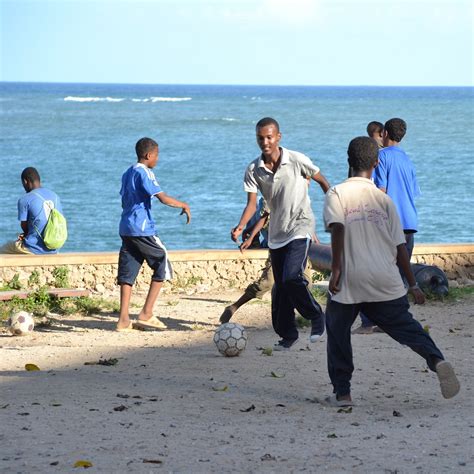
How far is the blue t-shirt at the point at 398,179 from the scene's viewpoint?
880 centimetres

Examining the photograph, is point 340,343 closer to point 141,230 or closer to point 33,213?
point 141,230

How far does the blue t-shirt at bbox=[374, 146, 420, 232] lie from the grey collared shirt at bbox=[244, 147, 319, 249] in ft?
2.87

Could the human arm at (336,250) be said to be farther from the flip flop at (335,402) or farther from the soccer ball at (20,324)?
the soccer ball at (20,324)

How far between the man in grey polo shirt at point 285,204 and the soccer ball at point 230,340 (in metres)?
0.45

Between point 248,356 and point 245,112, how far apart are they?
314ft

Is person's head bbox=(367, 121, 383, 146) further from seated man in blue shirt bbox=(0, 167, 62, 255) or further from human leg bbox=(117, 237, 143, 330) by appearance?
seated man in blue shirt bbox=(0, 167, 62, 255)

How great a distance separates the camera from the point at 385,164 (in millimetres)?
8789

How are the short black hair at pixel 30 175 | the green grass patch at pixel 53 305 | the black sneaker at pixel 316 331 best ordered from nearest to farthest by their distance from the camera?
the black sneaker at pixel 316 331 < the green grass patch at pixel 53 305 < the short black hair at pixel 30 175

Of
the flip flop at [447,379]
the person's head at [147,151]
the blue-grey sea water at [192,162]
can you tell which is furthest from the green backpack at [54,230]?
the blue-grey sea water at [192,162]

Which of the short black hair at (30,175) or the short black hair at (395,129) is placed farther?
the short black hair at (30,175)

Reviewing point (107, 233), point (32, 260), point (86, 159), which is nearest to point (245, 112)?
point (86, 159)

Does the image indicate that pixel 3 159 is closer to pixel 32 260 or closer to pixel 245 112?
pixel 32 260

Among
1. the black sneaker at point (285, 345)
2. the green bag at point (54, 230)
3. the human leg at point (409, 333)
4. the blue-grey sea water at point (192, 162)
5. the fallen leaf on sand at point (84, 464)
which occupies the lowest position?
the blue-grey sea water at point (192, 162)

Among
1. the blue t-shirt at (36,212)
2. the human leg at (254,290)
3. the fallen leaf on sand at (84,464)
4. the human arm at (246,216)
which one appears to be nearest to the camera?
the fallen leaf on sand at (84,464)
